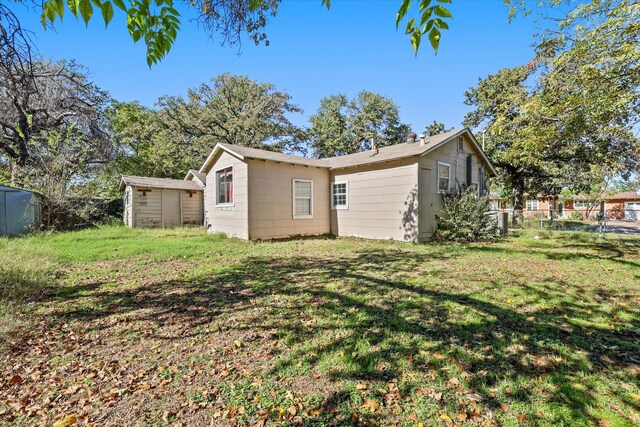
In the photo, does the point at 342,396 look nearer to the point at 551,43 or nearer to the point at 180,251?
the point at 180,251

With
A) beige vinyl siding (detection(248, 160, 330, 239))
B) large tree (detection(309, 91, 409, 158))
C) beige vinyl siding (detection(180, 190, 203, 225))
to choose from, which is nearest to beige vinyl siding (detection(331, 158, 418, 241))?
beige vinyl siding (detection(248, 160, 330, 239))

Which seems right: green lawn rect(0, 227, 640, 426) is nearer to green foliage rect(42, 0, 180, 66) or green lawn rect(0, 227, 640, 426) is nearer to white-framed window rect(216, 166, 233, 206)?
green foliage rect(42, 0, 180, 66)

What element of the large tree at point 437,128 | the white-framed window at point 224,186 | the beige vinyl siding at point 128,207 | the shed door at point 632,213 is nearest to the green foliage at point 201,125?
the beige vinyl siding at point 128,207

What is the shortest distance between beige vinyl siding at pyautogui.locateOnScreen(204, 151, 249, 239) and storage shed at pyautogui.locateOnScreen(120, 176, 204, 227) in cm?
556

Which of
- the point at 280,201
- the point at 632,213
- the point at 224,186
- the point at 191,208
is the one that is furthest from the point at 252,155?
the point at 632,213

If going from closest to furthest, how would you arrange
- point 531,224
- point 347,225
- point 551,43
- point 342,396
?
point 342,396 < point 551,43 < point 347,225 < point 531,224

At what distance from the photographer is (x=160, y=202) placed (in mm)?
17062

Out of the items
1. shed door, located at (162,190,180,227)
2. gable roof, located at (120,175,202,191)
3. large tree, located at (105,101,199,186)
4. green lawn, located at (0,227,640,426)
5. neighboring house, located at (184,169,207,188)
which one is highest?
large tree, located at (105,101,199,186)

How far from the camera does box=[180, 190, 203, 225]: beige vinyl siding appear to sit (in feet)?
59.4

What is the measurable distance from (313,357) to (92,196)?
1715 centimetres

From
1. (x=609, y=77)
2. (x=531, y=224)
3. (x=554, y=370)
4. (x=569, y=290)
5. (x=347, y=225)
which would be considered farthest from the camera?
(x=531, y=224)

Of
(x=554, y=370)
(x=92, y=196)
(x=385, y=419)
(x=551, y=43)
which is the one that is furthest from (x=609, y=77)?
(x=92, y=196)

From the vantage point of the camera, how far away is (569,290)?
15.8 ft

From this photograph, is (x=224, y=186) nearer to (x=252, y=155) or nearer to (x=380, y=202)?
(x=252, y=155)
